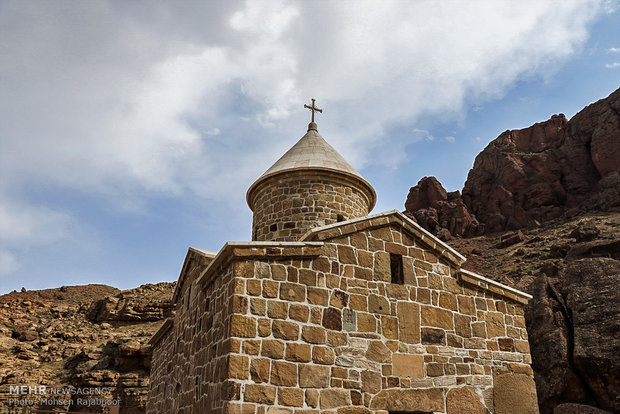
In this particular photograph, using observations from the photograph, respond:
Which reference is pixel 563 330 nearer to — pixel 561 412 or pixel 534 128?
pixel 561 412

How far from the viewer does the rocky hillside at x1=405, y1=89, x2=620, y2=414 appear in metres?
19.2

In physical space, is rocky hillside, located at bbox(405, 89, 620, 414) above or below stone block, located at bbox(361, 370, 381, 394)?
above

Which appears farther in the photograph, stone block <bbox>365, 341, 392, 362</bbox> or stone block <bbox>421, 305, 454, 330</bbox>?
stone block <bbox>421, 305, 454, 330</bbox>

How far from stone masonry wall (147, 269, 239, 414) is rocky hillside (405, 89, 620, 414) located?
52.7 ft

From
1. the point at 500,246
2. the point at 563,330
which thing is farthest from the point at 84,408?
the point at 500,246

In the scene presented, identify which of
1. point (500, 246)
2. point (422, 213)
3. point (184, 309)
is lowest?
point (184, 309)

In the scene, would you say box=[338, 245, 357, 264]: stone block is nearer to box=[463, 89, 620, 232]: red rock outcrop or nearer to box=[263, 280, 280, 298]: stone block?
box=[263, 280, 280, 298]: stone block

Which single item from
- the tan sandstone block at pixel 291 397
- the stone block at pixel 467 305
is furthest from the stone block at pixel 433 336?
the tan sandstone block at pixel 291 397

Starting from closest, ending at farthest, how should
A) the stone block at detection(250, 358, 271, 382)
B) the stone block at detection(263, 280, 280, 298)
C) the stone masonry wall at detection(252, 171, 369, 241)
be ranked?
the stone block at detection(250, 358, 271, 382)
the stone block at detection(263, 280, 280, 298)
the stone masonry wall at detection(252, 171, 369, 241)

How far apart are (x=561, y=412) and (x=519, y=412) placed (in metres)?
12.1

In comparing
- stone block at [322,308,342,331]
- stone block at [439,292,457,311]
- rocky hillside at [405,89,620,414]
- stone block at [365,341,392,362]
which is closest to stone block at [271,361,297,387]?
stone block at [322,308,342,331]

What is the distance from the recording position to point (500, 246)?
48.3 meters

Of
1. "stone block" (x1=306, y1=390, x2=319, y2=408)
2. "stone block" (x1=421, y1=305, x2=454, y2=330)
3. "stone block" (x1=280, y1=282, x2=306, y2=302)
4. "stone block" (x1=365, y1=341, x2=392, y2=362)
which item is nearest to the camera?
"stone block" (x1=306, y1=390, x2=319, y2=408)

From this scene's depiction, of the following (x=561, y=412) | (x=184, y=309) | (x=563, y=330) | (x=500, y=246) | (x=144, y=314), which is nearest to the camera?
(x=184, y=309)
